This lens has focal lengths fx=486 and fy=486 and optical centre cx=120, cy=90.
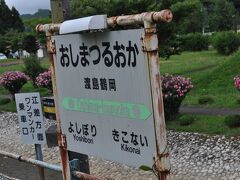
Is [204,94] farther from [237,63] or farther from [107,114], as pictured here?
[107,114]

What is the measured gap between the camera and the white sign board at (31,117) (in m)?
6.23

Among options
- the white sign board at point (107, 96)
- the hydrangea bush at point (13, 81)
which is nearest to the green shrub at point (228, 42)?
the hydrangea bush at point (13, 81)

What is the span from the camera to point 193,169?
292 inches

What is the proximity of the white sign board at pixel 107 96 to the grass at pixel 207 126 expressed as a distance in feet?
16.4

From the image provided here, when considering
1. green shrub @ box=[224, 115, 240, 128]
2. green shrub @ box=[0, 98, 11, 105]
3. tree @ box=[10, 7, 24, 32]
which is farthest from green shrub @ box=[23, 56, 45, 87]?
tree @ box=[10, 7, 24, 32]

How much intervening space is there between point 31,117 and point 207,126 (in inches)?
172

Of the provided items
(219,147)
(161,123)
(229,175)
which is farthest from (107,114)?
(219,147)

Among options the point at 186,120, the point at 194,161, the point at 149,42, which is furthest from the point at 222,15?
the point at 149,42

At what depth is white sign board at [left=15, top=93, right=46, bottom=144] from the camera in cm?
623

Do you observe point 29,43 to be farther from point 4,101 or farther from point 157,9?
point 157,9

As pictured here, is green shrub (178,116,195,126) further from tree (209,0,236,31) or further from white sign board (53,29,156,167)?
tree (209,0,236,31)

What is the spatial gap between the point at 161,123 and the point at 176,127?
6.66m

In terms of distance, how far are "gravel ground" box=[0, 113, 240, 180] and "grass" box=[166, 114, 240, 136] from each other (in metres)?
0.21

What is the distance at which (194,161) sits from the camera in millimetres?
7770
